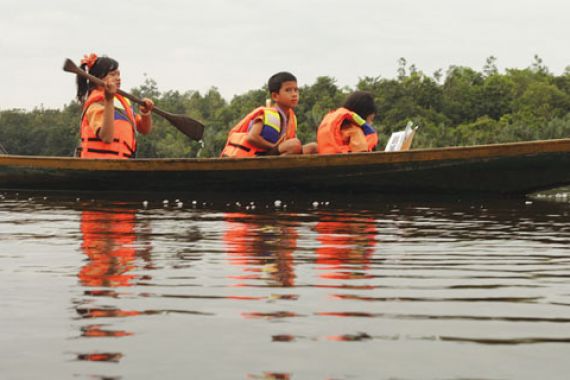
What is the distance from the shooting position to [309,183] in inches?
366

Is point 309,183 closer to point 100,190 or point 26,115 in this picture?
point 100,190

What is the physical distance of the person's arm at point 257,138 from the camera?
373 inches

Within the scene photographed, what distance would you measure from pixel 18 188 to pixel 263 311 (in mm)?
8683

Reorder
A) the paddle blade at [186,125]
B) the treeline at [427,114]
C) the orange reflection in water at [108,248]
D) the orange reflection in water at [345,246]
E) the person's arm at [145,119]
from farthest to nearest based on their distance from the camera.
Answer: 1. the treeline at [427,114]
2. the paddle blade at [186,125]
3. the person's arm at [145,119]
4. the orange reflection in water at [345,246]
5. the orange reflection in water at [108,248]

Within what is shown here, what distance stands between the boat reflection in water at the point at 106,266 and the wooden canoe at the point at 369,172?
9.01 ft

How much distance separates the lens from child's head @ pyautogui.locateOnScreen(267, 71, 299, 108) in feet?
30.9

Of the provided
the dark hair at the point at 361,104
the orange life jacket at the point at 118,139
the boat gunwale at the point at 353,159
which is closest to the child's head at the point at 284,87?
the dark hair at the point at 361,104

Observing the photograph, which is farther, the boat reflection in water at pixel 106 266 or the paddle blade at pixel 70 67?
the paddle blade at pixel 70 67

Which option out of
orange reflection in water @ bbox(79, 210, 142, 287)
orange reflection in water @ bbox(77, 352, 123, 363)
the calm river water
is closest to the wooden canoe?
orange reflection in water @ bbox(79, 210, 142, 287)

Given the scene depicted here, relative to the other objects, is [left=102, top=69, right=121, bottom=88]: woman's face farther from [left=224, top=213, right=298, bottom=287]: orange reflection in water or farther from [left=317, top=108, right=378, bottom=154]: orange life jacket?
[left=224, top=213, right=298, bottom=287]: orange reflection in water

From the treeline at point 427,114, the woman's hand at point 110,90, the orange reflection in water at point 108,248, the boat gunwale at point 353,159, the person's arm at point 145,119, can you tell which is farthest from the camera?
the treeline at point 427,114

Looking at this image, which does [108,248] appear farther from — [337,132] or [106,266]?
[337,132]

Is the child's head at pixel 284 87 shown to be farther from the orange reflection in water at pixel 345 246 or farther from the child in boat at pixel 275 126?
the orange reflection in water at pixel 345 246

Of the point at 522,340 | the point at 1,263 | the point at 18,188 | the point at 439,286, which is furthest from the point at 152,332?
the point at 18,188
